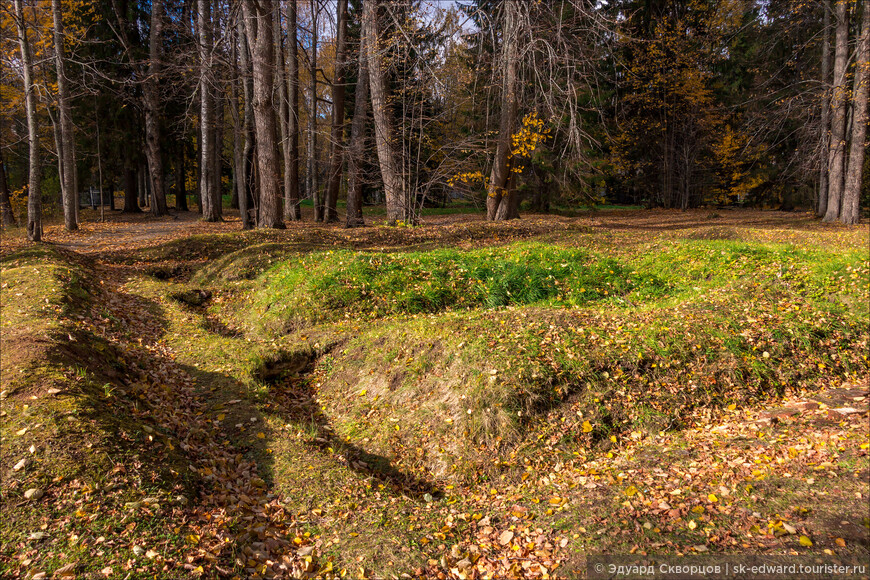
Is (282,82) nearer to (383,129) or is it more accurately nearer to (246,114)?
(246,114)

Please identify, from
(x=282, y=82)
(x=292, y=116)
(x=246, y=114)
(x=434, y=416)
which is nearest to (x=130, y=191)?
(x=292, y=116)

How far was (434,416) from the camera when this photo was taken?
190 inches

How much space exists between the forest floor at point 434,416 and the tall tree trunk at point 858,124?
8.59 m

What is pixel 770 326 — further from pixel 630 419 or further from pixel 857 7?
pixel 857 7

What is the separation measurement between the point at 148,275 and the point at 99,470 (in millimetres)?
6935

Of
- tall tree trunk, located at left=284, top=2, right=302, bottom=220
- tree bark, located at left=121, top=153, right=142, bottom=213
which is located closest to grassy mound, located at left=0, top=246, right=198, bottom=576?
tall tree trunk, located at left=284, top=2, right=302, bottom=220

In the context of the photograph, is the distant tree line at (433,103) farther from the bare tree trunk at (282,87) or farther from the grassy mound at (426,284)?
the grassy mound at (426,284)

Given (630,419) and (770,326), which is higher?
(770,326)

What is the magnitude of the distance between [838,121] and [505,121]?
33.5ft

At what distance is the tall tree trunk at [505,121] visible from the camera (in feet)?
41.7

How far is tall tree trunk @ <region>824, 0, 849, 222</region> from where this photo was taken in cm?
1488

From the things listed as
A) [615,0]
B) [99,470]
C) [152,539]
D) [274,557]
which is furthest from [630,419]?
[615,0]

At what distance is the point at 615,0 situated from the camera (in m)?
24.8

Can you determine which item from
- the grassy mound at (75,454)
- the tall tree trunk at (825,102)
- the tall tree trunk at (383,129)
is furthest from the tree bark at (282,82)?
the tall tree trunk at (825,102)
